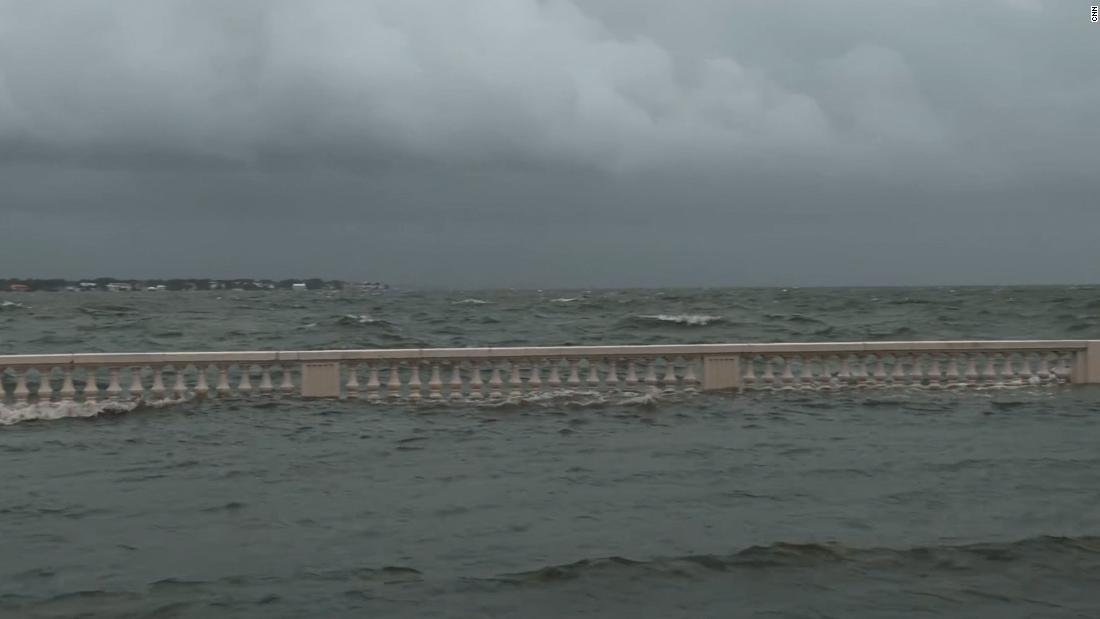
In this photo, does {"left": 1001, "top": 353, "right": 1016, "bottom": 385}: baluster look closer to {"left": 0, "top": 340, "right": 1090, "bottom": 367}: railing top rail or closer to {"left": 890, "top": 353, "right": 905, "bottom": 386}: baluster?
{"left": 0, "top": 340, "right": 1090, "bottom": 367}: railing top rail

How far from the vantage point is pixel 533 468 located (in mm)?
11219

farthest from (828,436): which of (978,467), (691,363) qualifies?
(691,363)

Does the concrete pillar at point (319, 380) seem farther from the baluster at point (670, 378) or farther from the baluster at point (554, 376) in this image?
the baluster at point (670, 378)

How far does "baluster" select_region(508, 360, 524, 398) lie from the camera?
51.8ft

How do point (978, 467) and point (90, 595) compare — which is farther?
point (978, 467)

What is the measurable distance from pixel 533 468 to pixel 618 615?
446 cm

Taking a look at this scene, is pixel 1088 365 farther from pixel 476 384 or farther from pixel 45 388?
pixel 45 388

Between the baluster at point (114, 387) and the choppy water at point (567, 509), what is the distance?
39 centimetres

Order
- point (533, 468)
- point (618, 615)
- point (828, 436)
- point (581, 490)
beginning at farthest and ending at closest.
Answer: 1. point (828, 436)
2. point (533, 468)
3. point (581, 490)
4. point (618, 615)

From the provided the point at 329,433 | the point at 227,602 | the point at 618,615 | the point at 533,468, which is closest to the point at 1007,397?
the point at 533,468

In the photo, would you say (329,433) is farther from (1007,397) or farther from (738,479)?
(1007,397)

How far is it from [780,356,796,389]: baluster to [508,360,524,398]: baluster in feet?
13.2

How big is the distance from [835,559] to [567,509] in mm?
2455

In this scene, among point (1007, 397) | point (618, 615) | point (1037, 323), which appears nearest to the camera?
point (618, 615)
